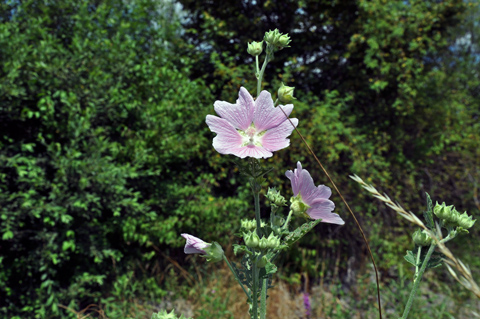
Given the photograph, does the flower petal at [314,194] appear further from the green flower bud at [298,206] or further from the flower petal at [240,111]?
the flower petal at [240,111]

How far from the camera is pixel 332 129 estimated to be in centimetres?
418

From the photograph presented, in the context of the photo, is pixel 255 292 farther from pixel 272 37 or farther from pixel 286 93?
pixel 272 37

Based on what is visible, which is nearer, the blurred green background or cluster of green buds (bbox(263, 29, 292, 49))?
cluster of green buds (bbox(263, 29, 292, 49))

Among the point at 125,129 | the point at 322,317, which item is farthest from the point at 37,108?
the point at 322,317

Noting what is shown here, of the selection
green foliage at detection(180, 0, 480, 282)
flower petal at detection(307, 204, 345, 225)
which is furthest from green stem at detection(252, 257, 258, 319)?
green foliage at detection(180, 0, 480, 282)

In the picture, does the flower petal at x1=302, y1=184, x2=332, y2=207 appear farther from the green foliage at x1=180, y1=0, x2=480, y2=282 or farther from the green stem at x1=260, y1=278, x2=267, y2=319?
the green foliage at x1=180, y1=0, x2=480, y2=282

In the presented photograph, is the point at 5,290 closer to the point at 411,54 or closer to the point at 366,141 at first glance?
the point at 366,141

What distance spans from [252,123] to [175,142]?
2713 millimetres

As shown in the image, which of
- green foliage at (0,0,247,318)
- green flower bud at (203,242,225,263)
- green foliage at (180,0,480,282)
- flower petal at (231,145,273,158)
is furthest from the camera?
green foliage at (180,0,480,282)

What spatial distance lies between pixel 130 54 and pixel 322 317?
3.01 metres

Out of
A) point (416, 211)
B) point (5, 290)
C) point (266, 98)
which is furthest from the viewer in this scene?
point (416, 211)

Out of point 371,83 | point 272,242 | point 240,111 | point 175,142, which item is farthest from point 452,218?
point 371,83

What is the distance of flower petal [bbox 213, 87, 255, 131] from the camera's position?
82 cm

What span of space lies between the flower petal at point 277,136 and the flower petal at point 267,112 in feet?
0.03
